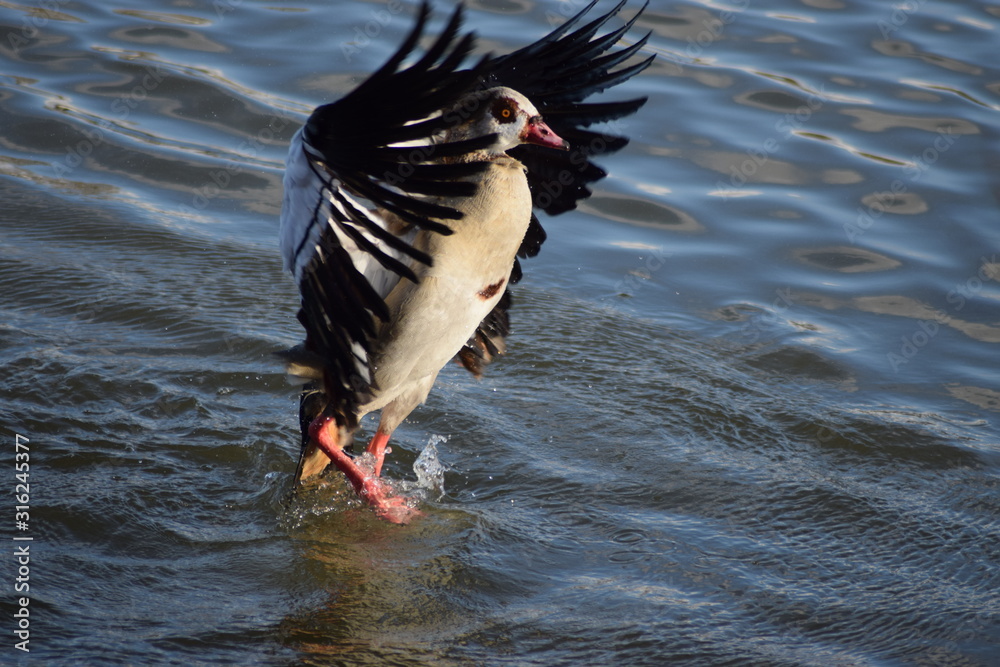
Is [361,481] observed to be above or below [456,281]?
below

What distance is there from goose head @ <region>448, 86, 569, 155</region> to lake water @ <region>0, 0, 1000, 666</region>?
1.70 meters

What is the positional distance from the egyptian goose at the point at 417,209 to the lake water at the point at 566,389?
547 mm

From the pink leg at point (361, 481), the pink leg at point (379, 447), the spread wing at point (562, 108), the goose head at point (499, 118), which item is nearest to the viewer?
the goose head at point (499, 118)

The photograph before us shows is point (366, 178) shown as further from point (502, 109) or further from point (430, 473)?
point (430, 473)

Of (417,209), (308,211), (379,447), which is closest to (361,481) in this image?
(379,447)

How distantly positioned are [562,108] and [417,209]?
1.78 m

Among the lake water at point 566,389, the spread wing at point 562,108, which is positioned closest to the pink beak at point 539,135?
the spread wing at point 562,108

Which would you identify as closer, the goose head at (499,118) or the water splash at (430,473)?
the goose head at (499,118)

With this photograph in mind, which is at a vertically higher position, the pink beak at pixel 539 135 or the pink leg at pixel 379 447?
the pink beak at pixel 539 135

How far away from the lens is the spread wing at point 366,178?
403 cm

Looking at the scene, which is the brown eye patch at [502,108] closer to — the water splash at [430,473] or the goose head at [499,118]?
the goose head at [499,118]

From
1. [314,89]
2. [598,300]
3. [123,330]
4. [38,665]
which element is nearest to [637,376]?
[598,300]

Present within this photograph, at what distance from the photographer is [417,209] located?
4.19 metres

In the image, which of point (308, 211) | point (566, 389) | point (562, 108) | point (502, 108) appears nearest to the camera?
point (308, 211)
